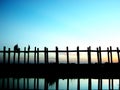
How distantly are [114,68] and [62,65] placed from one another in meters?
3.52

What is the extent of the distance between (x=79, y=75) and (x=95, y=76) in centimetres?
140

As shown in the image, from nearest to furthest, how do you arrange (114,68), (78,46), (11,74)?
1. (114,68)
2. (78,46)
3. (11,74)

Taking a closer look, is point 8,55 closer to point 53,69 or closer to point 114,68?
point 53,69

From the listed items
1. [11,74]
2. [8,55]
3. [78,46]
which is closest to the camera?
[78,46]

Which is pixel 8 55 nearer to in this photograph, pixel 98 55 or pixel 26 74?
pixel 26 74

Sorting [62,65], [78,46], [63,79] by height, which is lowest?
[63,79]

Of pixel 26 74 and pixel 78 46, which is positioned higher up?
pixel 78 46

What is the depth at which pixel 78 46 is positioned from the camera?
1848 centimetres

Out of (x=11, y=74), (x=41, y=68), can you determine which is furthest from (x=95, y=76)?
(x=11, y=74)

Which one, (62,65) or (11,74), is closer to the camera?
(62,65)

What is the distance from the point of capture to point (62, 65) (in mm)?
17422

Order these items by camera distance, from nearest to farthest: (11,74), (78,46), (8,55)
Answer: (78,46)
(8,55)
(11,74)

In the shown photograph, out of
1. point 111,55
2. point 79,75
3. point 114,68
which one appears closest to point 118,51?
point 111,55

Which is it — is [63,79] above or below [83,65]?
below
